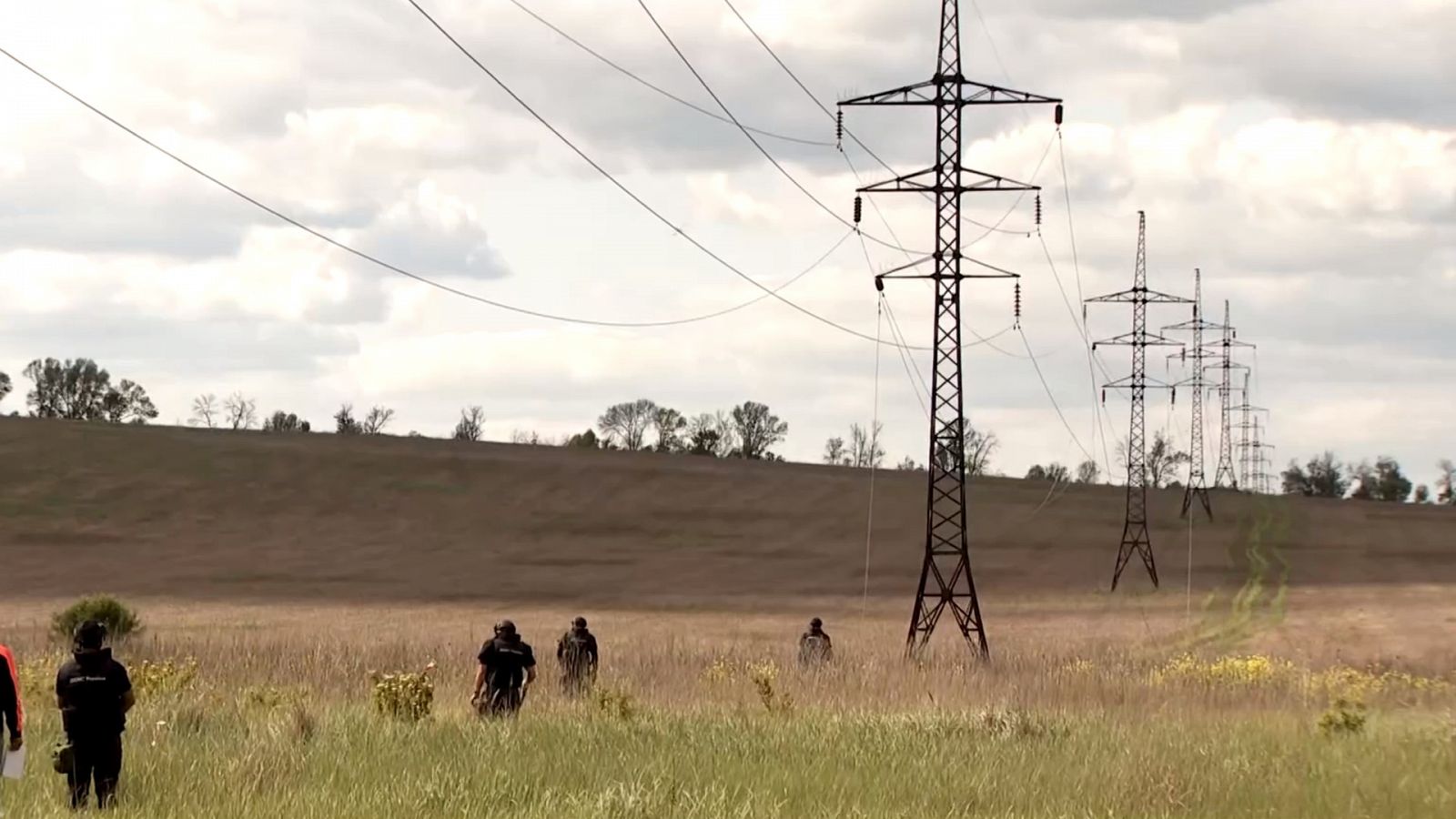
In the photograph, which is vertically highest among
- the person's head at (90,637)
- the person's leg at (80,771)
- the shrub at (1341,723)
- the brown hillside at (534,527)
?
the brown hillside at (534,527)

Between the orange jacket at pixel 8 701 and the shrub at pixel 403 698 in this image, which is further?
the shrub at pixel 403 698

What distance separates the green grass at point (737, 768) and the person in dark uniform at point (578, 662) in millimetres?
2472

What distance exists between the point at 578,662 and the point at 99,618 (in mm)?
19968

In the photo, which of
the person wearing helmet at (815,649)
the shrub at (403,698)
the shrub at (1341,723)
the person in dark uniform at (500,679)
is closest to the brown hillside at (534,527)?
the person wearing helmet at (815,649)

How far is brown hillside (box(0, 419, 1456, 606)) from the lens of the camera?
70625 millimetres

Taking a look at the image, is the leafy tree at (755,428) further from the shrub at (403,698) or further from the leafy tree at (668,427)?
the shrub at (403,698)

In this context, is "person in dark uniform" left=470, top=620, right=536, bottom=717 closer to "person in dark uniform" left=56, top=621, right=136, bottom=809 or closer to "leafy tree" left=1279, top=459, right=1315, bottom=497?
"person in dark uniform" left=56, top=621, right=136, bottom=809

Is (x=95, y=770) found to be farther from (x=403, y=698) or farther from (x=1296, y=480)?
(x=1296, y=480)

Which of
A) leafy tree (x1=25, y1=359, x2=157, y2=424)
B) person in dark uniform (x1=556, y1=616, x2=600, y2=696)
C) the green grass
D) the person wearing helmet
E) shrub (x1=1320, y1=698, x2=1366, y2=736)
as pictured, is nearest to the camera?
the green grass

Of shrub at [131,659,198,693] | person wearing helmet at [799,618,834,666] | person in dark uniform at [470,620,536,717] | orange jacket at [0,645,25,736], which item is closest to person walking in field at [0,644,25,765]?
orange jacket at [0,645,25,736]

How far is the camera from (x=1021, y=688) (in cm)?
2495

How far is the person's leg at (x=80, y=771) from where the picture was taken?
1204cm

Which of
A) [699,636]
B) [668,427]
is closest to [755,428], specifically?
[668,427]

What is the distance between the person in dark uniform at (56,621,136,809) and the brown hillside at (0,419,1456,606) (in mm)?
52597
